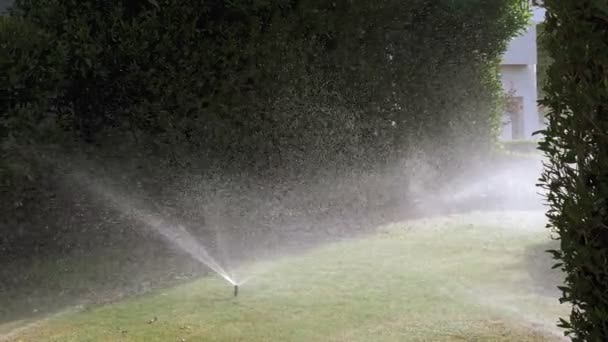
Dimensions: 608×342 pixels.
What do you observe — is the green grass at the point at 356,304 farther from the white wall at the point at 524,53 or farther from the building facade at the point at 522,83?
the white wall at the point at 524,53

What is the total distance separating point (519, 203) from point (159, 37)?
6412mm

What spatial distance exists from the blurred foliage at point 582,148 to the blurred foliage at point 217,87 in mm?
2622

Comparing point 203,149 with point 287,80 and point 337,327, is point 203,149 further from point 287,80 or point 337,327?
point 337,327

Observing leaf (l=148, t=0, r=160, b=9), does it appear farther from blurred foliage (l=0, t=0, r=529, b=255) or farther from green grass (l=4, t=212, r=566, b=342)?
green grass (l=4, t=212, r=566, b=342)

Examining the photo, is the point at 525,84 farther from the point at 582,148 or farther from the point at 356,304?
the point at 582,148

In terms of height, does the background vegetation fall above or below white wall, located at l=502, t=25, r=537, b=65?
below

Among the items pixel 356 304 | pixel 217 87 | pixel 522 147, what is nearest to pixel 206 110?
pixel 217 87

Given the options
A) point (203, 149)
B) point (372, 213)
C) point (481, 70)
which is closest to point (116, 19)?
point (203, 149)

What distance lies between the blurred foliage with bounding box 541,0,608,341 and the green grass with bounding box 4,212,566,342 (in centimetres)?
168

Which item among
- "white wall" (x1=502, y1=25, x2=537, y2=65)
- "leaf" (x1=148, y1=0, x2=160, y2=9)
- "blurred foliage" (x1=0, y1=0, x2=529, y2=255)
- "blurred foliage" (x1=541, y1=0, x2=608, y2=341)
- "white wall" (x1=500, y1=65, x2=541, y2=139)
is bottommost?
"blurred foliage" (x1=541, y1=0, x2=608, y2=341)

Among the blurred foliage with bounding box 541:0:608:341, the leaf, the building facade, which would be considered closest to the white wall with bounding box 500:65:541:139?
the building facade

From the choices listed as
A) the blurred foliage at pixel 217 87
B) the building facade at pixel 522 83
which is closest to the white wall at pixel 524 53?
the building facade at pixel 522 83

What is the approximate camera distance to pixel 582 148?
2475mm

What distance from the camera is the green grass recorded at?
13.9 feet
